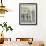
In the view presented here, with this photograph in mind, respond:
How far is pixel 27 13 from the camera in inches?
147

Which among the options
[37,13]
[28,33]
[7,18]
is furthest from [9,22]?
[37,13]

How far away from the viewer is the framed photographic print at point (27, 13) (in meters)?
3.70

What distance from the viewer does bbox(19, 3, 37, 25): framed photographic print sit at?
370 centimetres

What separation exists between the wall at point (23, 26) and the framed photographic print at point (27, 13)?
0.30 feet

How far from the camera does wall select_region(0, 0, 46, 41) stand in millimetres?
3693

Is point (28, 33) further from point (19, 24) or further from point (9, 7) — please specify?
point (9, 7)

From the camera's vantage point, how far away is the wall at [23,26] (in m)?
3.69

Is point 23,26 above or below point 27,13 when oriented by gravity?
below

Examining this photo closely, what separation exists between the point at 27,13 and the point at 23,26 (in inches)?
16.6

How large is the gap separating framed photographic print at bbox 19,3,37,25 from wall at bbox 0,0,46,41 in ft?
0.30

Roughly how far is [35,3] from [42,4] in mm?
220

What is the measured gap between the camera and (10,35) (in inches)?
146

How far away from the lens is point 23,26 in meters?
3.74

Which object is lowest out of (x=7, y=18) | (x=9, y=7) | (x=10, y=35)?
(x=10, y=35)
